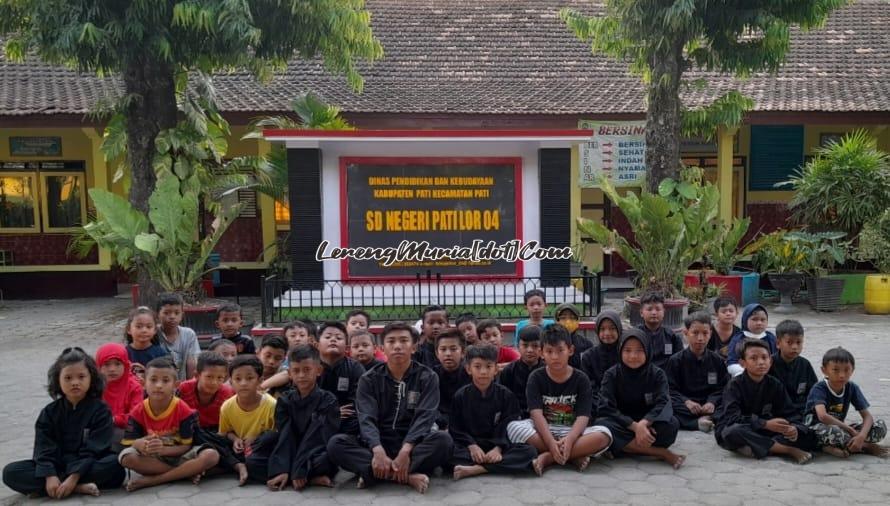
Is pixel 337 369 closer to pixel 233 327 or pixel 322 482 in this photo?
pixel 322 482

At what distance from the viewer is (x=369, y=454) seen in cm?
443

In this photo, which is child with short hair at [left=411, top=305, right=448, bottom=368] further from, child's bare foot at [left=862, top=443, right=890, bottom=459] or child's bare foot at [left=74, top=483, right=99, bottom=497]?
child's bare foot at [left=862, top=443, right=890, bottom=459]

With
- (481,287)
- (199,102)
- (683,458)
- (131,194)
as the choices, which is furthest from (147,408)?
(199,102)

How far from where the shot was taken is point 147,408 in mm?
4465

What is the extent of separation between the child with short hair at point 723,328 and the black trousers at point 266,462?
3.37 metres

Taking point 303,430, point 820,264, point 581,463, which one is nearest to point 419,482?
point 303,430

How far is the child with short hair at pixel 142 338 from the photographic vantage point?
208 inches

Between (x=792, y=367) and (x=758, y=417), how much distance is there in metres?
0.53

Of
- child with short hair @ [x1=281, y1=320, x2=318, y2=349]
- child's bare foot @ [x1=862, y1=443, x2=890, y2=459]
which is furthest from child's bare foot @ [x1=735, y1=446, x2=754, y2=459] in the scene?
child with short hair @ [x1=281, y1=320, x2=318, y2=349]

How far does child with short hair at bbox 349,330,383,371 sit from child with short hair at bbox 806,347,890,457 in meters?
2.94

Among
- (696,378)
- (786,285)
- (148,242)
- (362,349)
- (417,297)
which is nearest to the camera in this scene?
(362,349)

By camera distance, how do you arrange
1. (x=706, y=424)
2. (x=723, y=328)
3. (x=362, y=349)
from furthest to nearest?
(x=723, y=328) → (x=706, y=424) → (x=362, y=349)

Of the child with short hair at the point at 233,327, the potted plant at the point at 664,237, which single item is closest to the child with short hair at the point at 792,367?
the potted plant at the point at 664,237

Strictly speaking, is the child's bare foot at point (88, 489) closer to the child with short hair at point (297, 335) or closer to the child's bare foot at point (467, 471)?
the child with short hair at point (297, 335)
